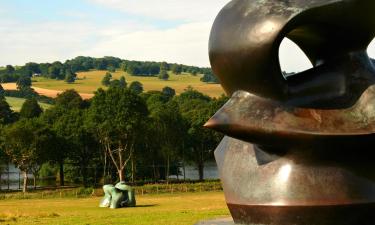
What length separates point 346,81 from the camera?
912cm

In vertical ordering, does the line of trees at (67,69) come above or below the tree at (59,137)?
above

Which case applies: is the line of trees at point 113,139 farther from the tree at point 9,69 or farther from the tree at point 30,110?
the tree at point 9,69

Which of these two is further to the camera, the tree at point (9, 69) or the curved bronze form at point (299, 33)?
→ the tree at point (9, 69)

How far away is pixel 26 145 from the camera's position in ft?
193

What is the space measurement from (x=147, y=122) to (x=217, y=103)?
12.9 metres

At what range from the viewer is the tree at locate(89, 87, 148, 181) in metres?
57.6

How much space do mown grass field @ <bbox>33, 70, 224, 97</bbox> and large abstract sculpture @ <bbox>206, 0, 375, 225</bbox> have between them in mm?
114822

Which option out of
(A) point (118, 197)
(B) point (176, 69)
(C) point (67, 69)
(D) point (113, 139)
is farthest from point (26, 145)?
(B) point (176, 69)

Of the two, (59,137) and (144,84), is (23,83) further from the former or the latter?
(59,137)

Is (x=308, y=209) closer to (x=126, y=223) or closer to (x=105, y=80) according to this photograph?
(x=126, y=223)

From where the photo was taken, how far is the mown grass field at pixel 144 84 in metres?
134

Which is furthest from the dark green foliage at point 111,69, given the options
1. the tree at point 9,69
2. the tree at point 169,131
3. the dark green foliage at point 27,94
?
the tree at point 169,131

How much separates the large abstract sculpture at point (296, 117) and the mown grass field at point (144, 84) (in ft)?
377

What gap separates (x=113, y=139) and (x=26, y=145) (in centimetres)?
834
